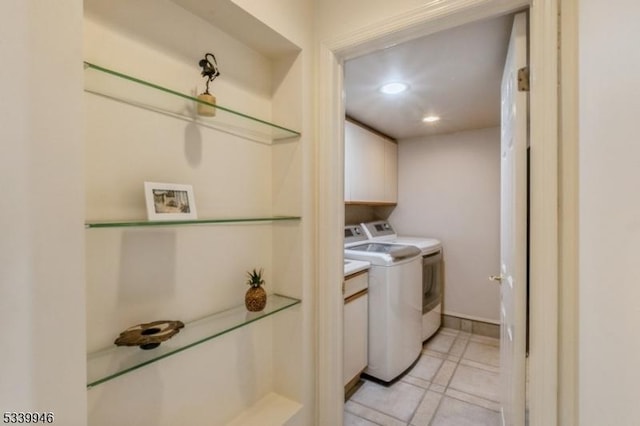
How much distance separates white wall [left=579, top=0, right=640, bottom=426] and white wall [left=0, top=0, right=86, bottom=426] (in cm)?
106

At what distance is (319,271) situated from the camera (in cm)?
134

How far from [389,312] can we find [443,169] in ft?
6.52

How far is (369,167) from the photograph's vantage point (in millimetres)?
3002

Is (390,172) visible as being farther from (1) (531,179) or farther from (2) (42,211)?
(2) (42,211)

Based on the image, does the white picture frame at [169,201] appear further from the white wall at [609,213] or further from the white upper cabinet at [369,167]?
the white upper cabinet at [369,167]

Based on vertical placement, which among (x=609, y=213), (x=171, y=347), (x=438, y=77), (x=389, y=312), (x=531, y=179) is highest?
(x=438, y=77)

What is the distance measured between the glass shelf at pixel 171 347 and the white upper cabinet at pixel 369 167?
5.00 feet

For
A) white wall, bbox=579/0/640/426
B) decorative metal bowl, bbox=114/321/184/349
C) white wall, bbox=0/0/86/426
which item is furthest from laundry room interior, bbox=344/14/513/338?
decorative metal bowl, bbox=114/321/184/349

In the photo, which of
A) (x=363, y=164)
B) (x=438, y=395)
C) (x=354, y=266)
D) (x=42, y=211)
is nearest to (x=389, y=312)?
(x=354, y=266)

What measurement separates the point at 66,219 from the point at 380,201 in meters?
2.88

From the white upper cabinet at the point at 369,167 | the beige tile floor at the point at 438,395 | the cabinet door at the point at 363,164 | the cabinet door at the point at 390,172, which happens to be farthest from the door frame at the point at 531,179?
the cabinet door at the point at 390,172

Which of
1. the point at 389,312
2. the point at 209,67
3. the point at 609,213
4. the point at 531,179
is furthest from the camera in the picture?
the point at 389,312

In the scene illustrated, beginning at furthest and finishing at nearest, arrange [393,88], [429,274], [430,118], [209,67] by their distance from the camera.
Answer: [429,274]
[430,118]
[393,88]
[209,67]

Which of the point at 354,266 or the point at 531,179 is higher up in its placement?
the point at 531,179
